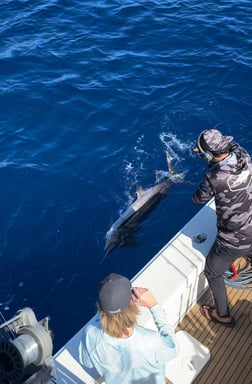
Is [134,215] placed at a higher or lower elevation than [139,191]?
lower

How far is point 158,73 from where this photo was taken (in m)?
13.0

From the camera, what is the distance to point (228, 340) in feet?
18.5

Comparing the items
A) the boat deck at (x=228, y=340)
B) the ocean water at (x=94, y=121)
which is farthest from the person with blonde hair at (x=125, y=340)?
the ocean water at (x=94, y=121)

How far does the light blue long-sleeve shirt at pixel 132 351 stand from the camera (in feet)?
10.8

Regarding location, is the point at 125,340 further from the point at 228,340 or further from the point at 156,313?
the point at 228,340

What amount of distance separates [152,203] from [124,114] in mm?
3574

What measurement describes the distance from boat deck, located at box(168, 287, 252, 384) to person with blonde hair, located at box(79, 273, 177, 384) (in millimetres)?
1807

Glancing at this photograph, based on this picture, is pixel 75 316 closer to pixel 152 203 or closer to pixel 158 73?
pixel 152 203

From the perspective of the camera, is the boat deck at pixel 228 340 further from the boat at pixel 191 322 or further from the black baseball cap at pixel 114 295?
the black baseball cap at pixel 114 295

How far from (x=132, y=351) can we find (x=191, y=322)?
2.78m

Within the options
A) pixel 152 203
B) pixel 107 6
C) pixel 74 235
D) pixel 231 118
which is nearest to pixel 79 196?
pixel 74 235

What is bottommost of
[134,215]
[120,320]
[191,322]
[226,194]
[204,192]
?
[134,215]

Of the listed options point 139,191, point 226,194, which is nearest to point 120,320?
point 226,194

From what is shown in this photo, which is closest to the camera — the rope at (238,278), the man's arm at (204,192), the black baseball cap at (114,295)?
the black baseball cap at (114,295)
